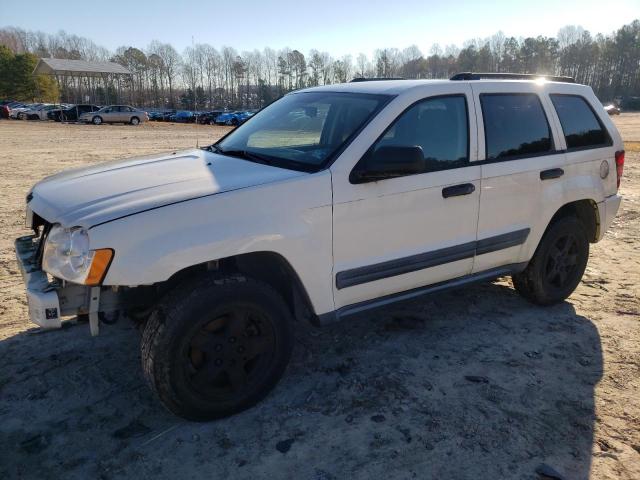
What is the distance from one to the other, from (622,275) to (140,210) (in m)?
5.04

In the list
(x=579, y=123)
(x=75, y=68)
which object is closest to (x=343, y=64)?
(x=75, y=68)

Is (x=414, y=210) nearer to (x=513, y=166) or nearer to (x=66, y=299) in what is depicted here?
(x=513, y=166)

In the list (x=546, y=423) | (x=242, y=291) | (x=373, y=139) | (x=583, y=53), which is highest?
(x=583, y=53)

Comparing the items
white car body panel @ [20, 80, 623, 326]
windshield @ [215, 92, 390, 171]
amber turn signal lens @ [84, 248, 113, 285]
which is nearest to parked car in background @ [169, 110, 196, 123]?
windshield @ [215, 92, 390, 171]

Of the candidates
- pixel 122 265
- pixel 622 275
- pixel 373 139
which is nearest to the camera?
pixel 122 265

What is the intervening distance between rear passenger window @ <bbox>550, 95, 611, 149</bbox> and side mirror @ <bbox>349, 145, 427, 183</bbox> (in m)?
1.95

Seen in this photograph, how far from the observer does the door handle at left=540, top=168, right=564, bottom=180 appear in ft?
13.5

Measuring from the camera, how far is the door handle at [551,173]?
411 centimetres

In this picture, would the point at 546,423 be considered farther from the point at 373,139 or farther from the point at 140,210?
the point at 140,210

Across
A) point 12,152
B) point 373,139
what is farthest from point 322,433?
point 12,152

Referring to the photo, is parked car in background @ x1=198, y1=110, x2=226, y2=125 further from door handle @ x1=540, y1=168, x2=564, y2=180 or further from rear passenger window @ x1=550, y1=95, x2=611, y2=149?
door handle @ x1=540, y1=168, x2=564, y2=180

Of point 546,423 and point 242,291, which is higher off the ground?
point 242,291

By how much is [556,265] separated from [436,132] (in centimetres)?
191

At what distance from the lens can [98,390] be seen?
10.8ft
